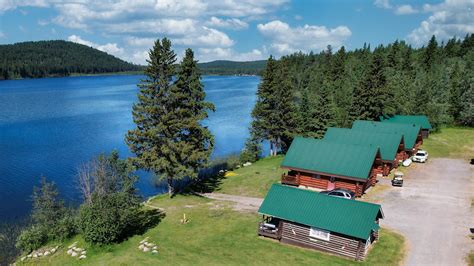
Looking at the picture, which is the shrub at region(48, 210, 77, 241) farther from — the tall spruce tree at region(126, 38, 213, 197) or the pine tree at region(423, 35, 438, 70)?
the pine tree at region(423, 35, 438, 70)

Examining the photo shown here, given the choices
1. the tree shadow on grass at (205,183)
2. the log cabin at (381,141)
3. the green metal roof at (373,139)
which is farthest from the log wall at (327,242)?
the green metal roof at (373,139)

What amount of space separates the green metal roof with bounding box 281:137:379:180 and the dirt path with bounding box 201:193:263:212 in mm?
6457

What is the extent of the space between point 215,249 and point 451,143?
54808mm

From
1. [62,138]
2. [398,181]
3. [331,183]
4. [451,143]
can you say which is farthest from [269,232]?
[62,138]

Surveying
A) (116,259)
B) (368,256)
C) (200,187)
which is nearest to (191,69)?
(200,187)

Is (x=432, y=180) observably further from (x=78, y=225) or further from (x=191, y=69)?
(x=78, y=225)

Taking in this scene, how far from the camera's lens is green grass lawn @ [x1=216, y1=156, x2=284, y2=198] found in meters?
43.4

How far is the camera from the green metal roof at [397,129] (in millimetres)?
52812

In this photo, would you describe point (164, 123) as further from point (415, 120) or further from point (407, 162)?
point (415, 120)

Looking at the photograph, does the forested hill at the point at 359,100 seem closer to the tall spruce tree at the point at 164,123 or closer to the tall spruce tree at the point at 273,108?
the tall spruce tree at the point at 273,108

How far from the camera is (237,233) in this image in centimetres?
3098

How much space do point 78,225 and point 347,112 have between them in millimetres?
54118

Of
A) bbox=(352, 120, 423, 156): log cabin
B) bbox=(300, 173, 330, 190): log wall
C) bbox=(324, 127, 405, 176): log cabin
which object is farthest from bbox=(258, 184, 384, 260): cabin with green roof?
bbox=(352, 120, 423, 156): log cabin

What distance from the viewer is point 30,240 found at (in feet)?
104
